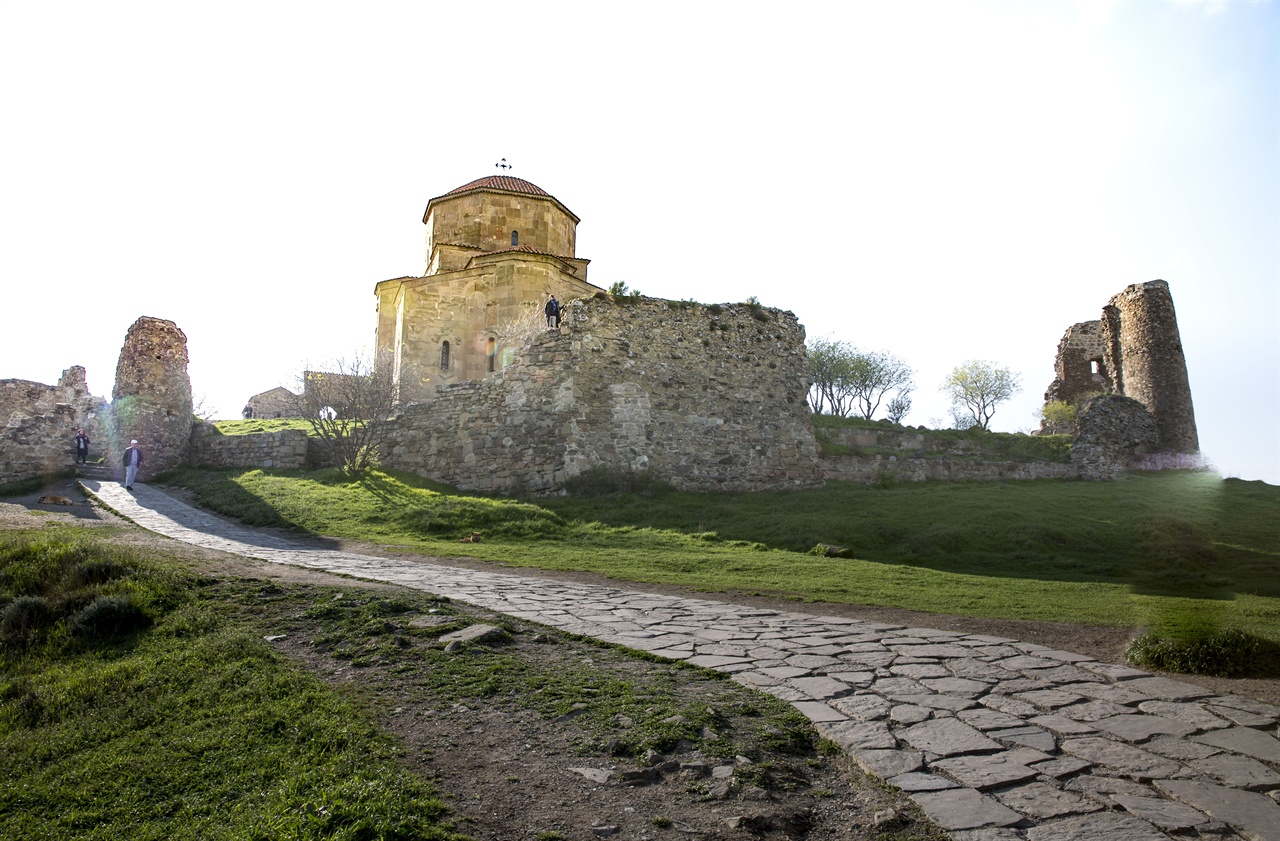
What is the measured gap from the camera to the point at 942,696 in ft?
16.0

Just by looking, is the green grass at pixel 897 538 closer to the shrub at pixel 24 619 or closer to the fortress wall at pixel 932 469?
the fortress wall at pixel 932 469

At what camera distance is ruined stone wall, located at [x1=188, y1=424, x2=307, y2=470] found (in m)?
22.5

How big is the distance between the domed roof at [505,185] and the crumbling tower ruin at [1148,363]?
21.9 metres

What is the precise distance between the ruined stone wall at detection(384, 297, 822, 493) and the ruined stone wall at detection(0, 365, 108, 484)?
30.2ft

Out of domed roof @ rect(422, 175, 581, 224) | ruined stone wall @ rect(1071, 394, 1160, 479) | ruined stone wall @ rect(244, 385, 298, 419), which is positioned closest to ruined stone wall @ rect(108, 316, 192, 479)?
domed roof @ rect(422, 175, 581, 224)

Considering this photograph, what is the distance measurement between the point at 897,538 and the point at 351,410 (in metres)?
16.1

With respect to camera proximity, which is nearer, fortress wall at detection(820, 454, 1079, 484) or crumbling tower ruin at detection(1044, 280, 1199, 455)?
A: fortress wall at detection(820, 454, 1079, 484)

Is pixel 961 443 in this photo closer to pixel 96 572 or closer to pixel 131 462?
pixel 96 572

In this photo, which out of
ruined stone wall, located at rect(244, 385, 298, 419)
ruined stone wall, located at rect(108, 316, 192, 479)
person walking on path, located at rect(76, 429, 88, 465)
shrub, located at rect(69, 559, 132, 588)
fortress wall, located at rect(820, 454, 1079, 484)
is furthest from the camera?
ruined stone wall, located at rect(244, 385, 298, 419)

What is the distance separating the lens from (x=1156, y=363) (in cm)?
2500

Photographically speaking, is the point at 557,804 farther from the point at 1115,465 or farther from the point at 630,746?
the point at 1115,465

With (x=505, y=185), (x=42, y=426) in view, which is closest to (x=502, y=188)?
(x=505, y=185)

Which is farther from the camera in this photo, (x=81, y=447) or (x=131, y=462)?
(x=81, y=447)

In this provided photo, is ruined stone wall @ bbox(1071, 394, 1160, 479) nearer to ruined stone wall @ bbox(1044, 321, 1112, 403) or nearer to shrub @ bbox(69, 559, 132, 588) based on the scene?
ruined stone wall @ bbox(1044, 321, 1112, 403)
